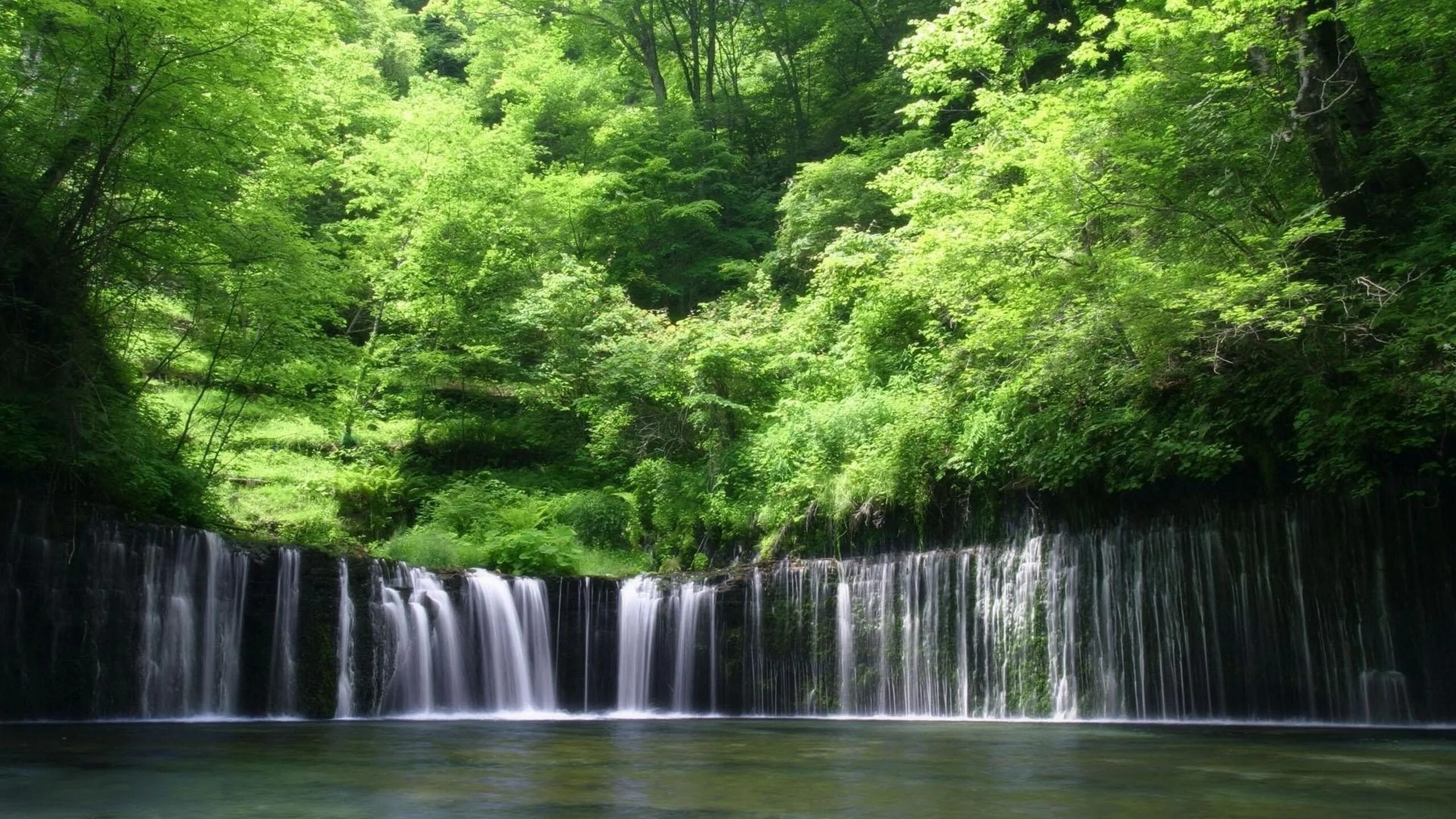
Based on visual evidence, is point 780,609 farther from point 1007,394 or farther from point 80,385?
point 80,385

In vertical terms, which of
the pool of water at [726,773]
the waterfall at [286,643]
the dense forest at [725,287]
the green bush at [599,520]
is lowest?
the pool of water at [726,773]

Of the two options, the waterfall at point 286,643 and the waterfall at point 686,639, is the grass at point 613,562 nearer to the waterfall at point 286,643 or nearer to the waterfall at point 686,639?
the waterfall at point 686,639

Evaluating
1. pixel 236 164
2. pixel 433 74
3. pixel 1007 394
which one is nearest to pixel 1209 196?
pixel 1007 394

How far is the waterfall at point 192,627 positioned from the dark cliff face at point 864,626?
1.1 inches

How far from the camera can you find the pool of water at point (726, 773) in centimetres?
576

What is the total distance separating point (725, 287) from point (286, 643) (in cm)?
1737

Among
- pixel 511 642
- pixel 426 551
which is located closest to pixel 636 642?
pixel 511 642

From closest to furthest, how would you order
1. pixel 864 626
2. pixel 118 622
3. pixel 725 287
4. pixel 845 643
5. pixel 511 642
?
1. pixel 118 622
2. pixel 864 626
3. pixel 845 643
4. pixel 511 642
5. pixel 725 287

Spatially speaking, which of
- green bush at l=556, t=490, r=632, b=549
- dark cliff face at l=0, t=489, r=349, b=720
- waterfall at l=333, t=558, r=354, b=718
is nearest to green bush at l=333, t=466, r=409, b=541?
green bush at l=556, t=490, r=632, b=549

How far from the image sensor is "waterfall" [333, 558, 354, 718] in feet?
48.3

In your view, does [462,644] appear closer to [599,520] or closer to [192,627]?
[192,627]

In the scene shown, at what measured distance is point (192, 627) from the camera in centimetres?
1387

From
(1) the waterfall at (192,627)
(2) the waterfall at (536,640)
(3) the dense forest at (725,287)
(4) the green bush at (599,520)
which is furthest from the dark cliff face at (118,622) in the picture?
(4) the green bush at (599,520)

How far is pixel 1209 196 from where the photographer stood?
39.8 feet
